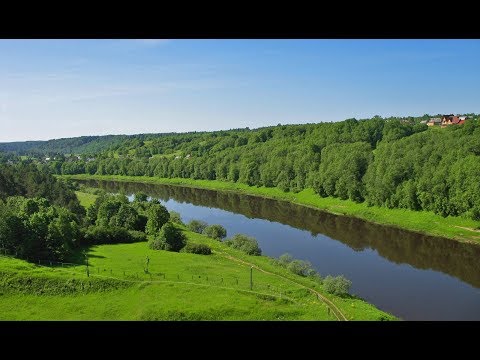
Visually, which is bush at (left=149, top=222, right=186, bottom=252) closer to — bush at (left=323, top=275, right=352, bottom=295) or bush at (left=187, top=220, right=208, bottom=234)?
bush at (left=187, top=220, right=208, bottom=234)

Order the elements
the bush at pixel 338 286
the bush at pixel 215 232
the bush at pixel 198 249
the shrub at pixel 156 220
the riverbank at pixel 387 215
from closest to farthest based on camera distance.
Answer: the bush at pixel 338 286
the bush at pixel 198 249
the shrub at pixel 156 220
the riverbank at pixel 387 215
the bush at pixel 215 232

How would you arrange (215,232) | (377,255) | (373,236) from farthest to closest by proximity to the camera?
(373,236) < (215,232) < (377,255)

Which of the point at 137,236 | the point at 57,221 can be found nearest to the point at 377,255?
the point at 137,236

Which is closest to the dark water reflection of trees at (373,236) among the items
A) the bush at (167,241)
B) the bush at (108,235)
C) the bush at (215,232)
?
the bush at (215,232)

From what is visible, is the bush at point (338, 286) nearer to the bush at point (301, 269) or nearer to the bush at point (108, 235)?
the bush at point (301, 269)

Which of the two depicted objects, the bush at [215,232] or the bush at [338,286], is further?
the bush at [215,232]

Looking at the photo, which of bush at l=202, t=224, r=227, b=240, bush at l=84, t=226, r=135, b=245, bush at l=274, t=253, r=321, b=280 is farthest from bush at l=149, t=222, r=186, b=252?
bush at l=274, t=253, r=321, b=280

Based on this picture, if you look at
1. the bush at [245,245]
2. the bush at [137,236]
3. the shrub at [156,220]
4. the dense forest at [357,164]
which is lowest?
the bush at [245,245]

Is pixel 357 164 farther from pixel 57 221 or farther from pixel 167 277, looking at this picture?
pixel 57 221
